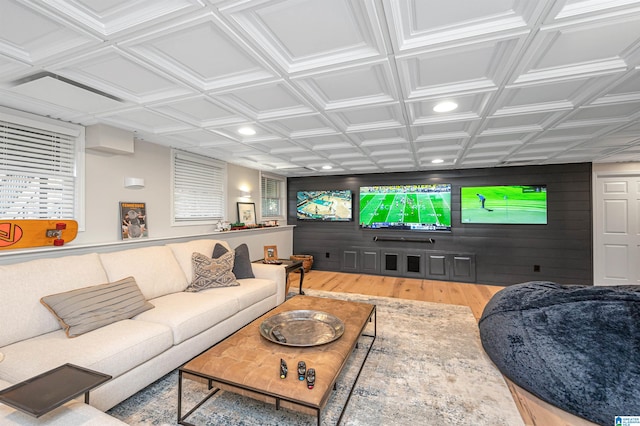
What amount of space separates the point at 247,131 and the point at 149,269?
1.76m

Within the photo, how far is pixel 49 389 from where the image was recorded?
1.17 m

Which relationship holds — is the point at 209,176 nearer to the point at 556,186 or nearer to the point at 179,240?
the point at 179,240

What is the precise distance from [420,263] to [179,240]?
452cm

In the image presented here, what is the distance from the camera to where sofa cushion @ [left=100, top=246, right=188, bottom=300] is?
8.49 ft

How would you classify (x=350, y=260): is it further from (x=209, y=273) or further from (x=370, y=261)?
(x=209, y=273)

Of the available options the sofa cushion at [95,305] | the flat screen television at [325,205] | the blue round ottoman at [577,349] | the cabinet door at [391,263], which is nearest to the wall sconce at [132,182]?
the sofa cushion at [95,305]

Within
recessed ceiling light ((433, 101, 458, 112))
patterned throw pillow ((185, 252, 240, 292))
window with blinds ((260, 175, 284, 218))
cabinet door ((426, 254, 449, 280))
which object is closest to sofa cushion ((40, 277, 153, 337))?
patterned throw pillow ((185, 252, 240, 292))

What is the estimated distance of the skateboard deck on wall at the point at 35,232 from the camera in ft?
7.59

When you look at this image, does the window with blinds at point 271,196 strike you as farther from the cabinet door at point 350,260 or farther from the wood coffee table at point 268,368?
the wood coffee table at point 268,368

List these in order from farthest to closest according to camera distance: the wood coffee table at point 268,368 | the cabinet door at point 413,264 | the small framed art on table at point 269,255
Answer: the cabinet door at point 413,264
the small framed art on table at point 269,255
the wood coffee table at point 268,368

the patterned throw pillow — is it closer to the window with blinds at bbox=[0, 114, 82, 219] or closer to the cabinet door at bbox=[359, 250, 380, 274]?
the window with blinds at bbox=[0, 114, 82, 219]

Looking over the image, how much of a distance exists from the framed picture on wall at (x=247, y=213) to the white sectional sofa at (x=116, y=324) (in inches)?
82.1

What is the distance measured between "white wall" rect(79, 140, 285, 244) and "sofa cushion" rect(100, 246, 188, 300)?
53 cm

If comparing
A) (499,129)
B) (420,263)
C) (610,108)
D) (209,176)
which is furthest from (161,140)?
(420,263)
